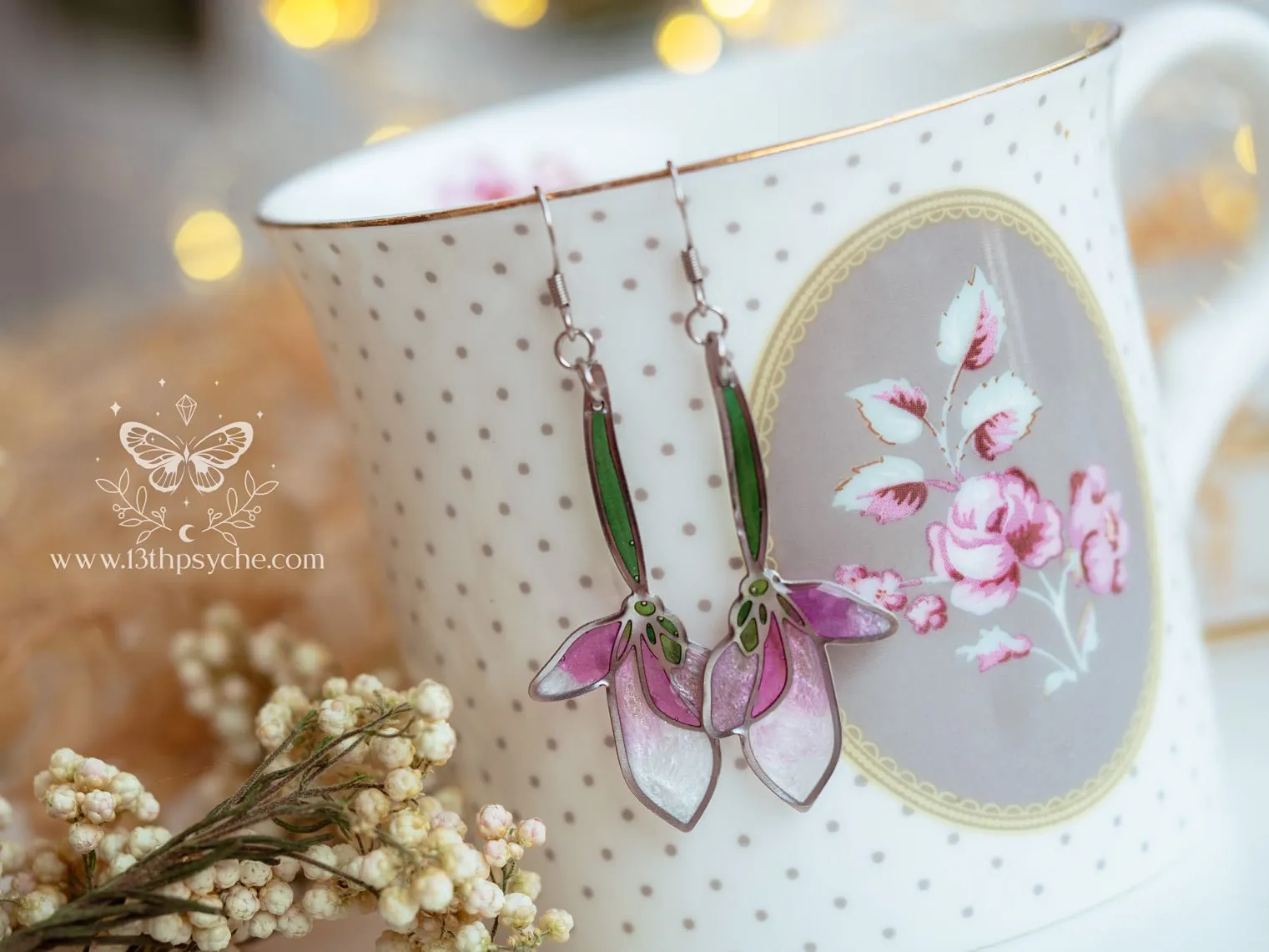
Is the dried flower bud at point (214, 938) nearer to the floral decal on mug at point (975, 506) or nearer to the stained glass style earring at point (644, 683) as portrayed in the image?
the stained glass style earring at point (644, 683)

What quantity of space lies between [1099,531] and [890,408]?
0.11 m

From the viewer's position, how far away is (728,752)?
46 cm

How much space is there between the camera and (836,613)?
1.41ft

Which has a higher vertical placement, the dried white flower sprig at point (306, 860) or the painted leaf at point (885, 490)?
the painted leaf at point (885, 490)

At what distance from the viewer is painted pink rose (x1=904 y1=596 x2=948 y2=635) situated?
1.48ft

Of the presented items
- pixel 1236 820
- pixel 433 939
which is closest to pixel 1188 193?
pixel 1236 820

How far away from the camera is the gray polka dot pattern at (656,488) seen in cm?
43

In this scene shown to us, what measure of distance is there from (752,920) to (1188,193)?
0.67 meters

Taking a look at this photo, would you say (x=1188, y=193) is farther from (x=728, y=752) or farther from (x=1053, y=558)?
(x=728, y=752)

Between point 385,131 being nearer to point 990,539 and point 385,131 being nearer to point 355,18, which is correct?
point 355,18

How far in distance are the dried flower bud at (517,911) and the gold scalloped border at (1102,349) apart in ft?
0.41

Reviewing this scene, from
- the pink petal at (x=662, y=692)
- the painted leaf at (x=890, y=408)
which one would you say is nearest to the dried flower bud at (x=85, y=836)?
the pink petal at (x=662, y=692)

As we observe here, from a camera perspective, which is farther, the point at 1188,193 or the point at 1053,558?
the point at 1188,193

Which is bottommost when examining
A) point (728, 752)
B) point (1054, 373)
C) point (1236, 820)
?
point (1236, 820)
